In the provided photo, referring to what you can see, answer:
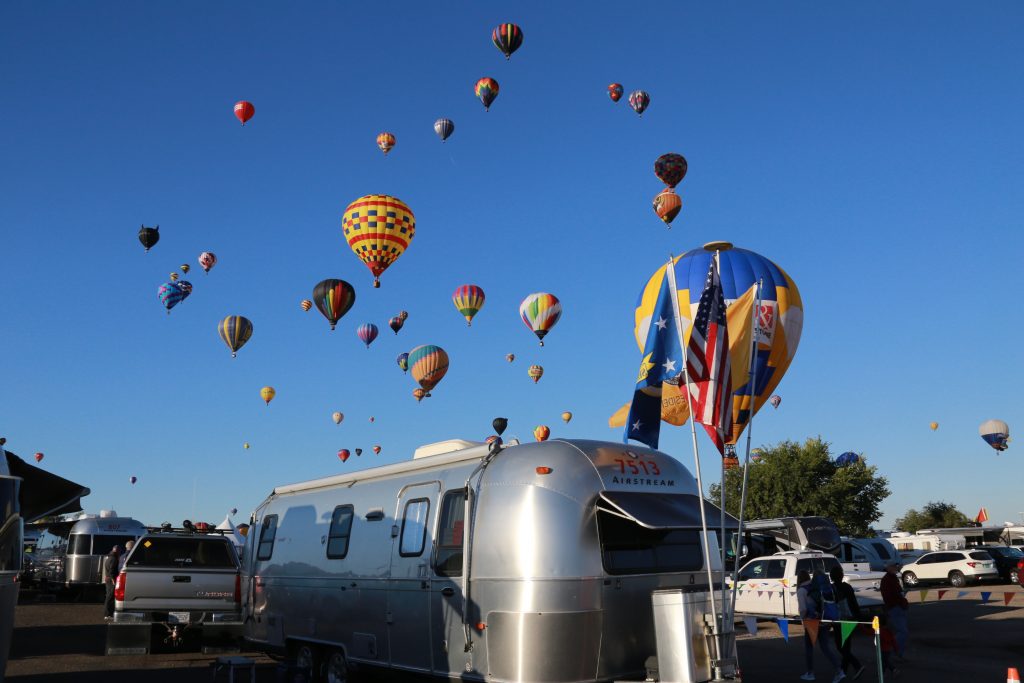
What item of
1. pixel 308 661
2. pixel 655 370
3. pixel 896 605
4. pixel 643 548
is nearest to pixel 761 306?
pixel 896 605

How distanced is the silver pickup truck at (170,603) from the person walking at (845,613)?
902 cm

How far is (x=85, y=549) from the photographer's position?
96.2 ft

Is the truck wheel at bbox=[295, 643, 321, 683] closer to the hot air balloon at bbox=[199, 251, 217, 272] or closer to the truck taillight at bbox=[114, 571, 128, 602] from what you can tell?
the truck taillight at bbox=[114, 571, 128, 602]

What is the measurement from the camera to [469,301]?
132 feet

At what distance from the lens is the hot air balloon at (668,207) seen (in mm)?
38344

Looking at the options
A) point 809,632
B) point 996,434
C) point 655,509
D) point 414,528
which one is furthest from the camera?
point 996,434

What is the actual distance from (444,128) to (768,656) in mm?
32565

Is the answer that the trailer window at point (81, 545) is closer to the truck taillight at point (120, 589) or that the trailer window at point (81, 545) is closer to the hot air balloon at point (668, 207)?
the truck taillight at point (120, 589)

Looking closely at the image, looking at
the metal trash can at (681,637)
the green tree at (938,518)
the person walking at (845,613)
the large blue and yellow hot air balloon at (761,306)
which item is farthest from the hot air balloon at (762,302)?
the green tree at (938,518)

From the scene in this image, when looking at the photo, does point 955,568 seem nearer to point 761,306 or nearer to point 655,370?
point 761,306

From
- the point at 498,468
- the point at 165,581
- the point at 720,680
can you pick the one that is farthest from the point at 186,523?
the point at 720,680

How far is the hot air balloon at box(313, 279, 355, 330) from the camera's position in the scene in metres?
33.9

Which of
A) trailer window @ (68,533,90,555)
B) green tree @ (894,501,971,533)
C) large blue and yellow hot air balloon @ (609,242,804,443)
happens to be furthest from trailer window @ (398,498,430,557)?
green tree @ (894,501,971,533)

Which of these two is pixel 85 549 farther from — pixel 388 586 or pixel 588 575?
pixel 588 575
